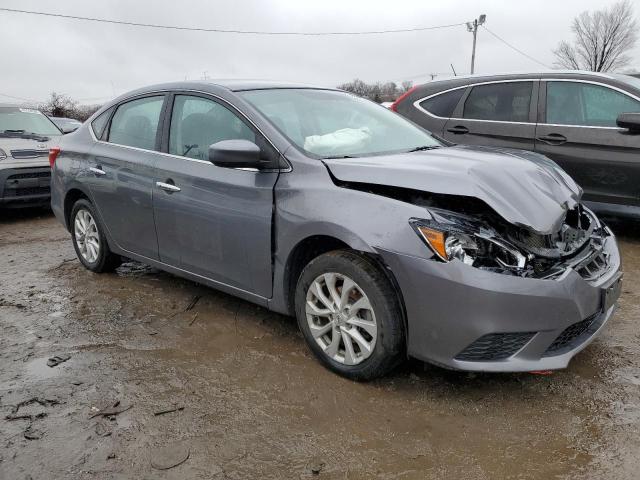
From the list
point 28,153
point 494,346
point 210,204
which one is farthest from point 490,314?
point 28,153

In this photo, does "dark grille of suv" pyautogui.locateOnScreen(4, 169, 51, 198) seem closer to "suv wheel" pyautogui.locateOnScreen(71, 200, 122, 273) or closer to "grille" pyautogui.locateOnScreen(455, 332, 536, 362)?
Answer: "suv wheel" pyautogui.locateOnScreen(71, 200, 122, 273)

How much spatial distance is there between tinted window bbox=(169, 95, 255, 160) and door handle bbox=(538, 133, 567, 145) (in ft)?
11.3

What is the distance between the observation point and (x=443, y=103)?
20.0ft

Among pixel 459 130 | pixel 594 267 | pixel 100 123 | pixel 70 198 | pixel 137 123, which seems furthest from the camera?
pixel 459 130

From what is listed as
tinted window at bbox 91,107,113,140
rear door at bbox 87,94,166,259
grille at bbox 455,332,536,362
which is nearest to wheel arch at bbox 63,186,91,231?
rear door at bbox 87,94,166,259

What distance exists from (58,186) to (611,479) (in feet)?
15.7

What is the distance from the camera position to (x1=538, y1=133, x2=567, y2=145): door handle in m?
5.39

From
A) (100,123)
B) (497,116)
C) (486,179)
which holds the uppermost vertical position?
(497,116)

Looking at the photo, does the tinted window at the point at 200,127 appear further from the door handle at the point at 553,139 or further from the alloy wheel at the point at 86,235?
the door handle at the point at 553,139

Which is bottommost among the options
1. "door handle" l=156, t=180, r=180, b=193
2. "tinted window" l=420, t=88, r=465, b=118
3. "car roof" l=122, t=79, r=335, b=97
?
"door handle" l=156, t=180, r=180, b=193

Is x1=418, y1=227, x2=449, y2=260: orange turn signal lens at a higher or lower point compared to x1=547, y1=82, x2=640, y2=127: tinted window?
lower

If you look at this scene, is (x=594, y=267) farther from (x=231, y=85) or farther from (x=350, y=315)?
(x=231, y=85)

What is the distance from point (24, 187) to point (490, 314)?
704 centimetres

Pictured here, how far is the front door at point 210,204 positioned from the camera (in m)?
3.20
